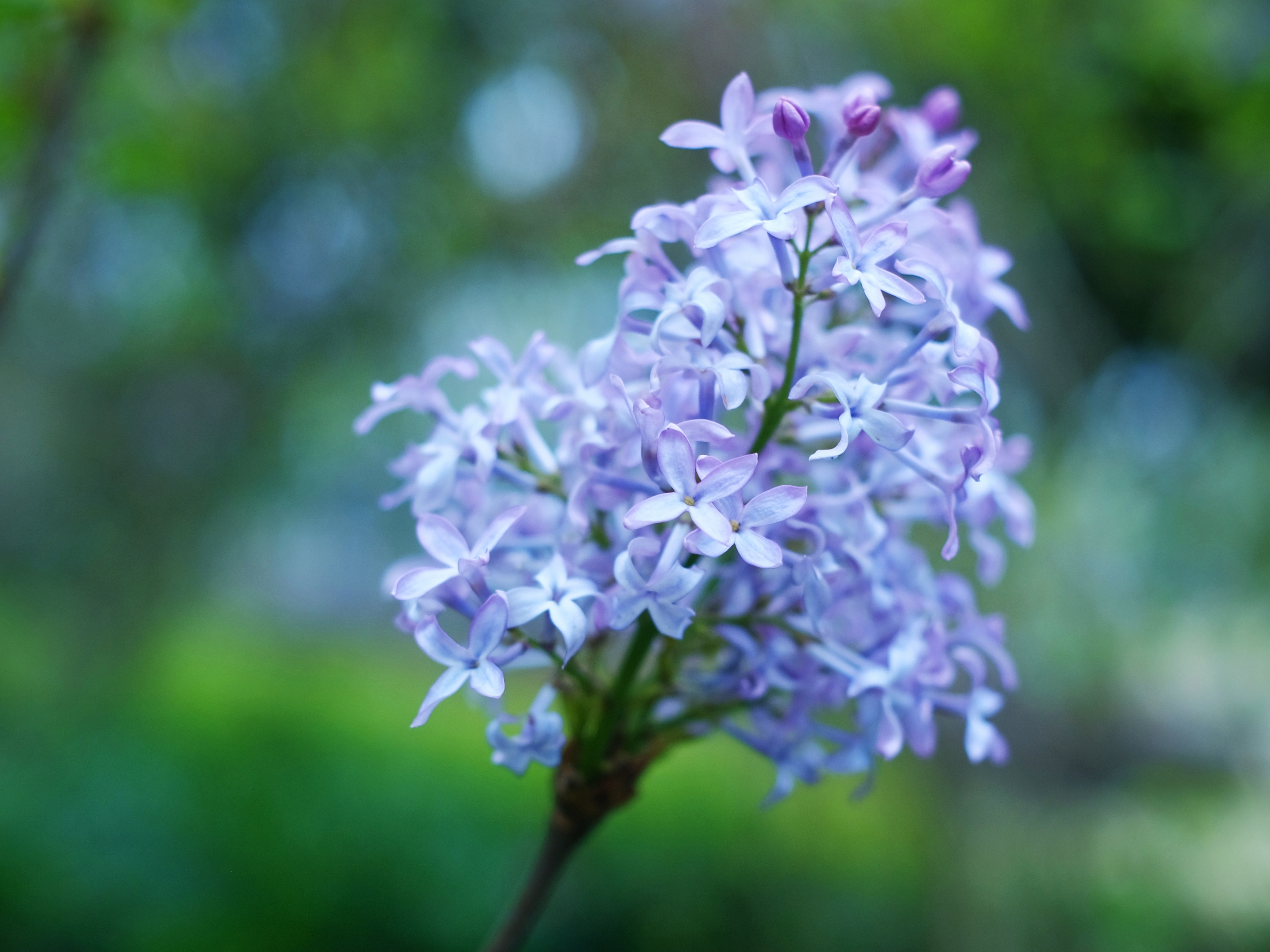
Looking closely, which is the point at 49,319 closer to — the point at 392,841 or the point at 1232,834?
the point at 392,841

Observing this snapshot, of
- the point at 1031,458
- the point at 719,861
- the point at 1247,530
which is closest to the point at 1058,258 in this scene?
the point at 1031,458

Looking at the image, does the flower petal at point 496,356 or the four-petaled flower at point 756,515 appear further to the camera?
the flower petal at point 496,356

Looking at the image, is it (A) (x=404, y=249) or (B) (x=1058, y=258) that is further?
(A) (x=404, y=249)

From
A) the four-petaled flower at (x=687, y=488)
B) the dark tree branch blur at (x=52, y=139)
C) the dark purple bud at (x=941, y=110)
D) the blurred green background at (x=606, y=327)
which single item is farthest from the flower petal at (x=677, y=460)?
the blurred green background at (x=606, y=327)

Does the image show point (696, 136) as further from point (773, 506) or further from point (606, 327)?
point (606, 327)

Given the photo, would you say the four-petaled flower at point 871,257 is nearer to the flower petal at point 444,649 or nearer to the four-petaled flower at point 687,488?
the four-petaled flower at point 687,488

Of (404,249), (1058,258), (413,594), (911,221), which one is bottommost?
(413,594)

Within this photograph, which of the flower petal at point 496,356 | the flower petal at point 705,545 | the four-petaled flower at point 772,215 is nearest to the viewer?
the flower petal at point 705,545

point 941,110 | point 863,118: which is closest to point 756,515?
point 863,118

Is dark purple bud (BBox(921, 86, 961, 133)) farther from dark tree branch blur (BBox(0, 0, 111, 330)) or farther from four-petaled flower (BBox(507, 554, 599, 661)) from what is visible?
dark tree branch blur (BBox(0, 0, 111, 330))
